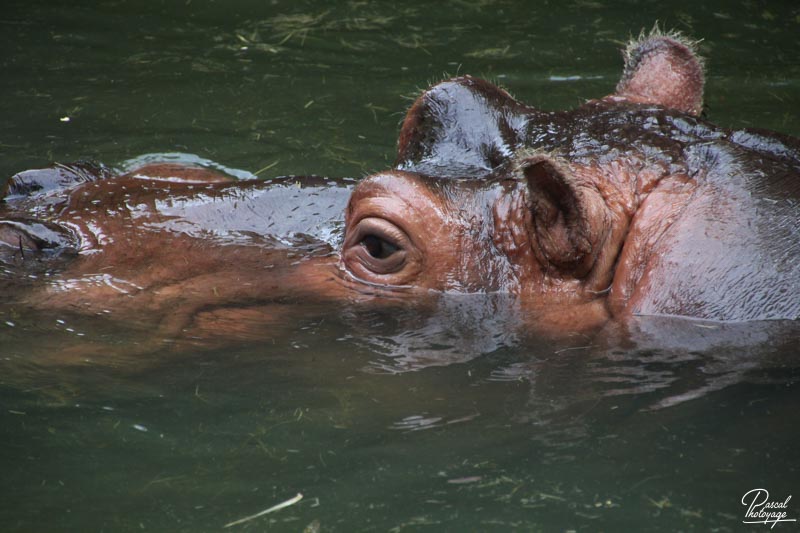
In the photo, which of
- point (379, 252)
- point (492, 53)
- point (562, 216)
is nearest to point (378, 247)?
point (379, 252)

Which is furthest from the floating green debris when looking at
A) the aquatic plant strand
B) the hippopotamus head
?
the aquatic plant strand

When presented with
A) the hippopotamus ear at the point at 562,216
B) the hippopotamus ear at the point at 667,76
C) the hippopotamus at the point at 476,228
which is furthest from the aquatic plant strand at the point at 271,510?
the hippopotamus ear at the point at 667,76

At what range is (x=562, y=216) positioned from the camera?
381cm

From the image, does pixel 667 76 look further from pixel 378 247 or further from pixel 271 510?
pixel 271 510

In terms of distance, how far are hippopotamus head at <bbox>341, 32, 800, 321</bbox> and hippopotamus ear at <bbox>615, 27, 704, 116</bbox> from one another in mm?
442

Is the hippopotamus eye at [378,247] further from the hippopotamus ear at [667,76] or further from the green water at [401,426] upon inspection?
the hippopotamus ear at [667,76]

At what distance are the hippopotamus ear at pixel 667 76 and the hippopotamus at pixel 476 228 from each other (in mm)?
427

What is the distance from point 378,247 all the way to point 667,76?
170 centimetres

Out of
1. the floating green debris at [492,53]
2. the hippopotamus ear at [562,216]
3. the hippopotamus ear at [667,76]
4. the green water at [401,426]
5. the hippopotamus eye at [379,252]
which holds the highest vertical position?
the hippopotamus ear at [667,76]

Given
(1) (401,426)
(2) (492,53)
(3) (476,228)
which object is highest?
(2) (492,53)

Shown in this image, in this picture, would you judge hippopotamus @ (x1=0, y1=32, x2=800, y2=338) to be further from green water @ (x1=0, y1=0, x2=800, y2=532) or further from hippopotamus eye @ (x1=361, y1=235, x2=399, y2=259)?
green water @ (x1=0, y1=0, x2=800, y2=532)

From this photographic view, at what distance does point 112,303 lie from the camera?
3.99 metres

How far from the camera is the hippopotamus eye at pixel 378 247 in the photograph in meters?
4.07

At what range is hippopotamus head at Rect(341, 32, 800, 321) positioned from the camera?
3678mm
